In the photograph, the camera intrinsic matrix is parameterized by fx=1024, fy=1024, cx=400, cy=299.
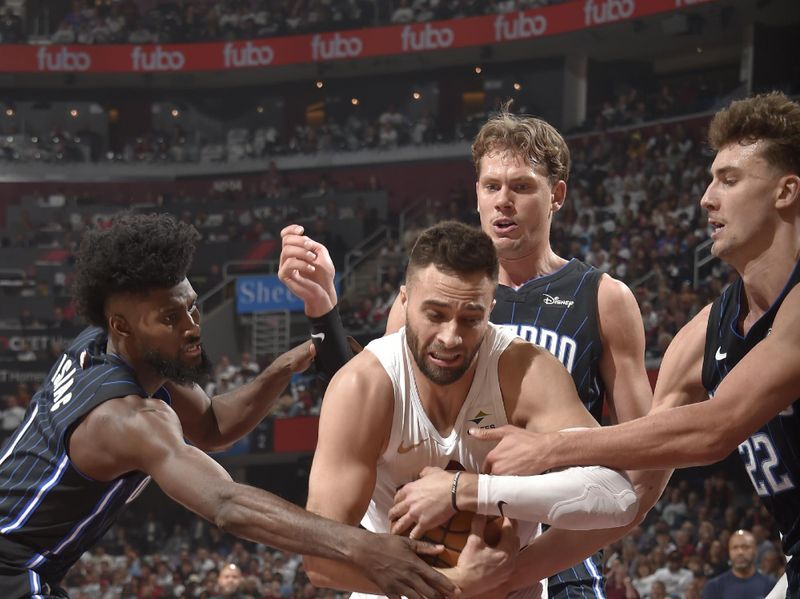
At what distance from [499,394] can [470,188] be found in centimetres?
2417

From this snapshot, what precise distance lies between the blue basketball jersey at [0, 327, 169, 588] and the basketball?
1221 millimetres

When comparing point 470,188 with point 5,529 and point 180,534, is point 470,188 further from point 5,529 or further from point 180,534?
point 5,529

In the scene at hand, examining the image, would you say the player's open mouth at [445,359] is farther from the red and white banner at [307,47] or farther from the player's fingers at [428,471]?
the red and white banner at [307,47]

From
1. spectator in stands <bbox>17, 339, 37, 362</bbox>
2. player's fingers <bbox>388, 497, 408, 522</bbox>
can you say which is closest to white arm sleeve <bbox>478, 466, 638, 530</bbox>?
player's fingers <bbox>388, 497, 408, 522</bbox>

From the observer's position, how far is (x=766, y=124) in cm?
378

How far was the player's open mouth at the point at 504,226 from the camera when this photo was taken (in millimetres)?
4594

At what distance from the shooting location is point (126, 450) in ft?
12.1

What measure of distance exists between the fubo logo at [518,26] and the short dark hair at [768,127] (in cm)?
2341

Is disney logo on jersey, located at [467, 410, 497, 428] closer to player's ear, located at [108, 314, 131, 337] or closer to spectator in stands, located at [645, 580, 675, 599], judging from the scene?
player's ear, located at [108, 314, 131, 337]

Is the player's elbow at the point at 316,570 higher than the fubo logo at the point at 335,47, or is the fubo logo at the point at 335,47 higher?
the fubo logo at the point at 335,47

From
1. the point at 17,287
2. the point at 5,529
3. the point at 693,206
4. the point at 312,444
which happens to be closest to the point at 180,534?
the point at 312,444

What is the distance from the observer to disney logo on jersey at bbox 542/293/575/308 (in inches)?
180

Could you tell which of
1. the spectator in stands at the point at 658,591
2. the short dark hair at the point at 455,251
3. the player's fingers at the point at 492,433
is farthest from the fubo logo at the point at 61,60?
the player's fingers at the point at 492,433

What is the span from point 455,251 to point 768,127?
4.11ft
